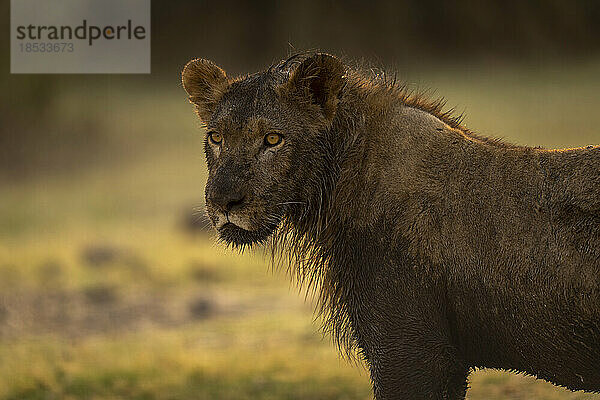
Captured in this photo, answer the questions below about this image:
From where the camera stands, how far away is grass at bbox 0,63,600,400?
10.6m

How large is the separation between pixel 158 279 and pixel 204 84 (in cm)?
1800

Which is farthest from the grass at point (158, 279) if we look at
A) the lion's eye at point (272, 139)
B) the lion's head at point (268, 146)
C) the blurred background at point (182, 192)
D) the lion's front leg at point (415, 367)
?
the lion's front leg at point (415, 367)

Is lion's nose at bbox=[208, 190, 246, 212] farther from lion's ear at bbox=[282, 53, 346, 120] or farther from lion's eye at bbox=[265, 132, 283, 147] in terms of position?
lion's ear at bbox=[282, 53, 346, 120]

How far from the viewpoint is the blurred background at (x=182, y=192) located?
11062 mm

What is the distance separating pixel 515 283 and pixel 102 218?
30.5m

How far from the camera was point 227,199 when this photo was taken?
536 cm

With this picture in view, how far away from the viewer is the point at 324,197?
18.9ft

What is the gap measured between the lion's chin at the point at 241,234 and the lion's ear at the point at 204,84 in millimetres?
913

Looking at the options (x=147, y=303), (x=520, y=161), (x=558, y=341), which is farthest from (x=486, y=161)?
(x=147, y=303)

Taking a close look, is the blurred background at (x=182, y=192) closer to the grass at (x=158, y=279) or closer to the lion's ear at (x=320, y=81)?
the grass at (x=158, y=279)

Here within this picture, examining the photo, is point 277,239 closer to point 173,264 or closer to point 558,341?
point 558,341

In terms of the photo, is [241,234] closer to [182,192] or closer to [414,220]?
[414,220]

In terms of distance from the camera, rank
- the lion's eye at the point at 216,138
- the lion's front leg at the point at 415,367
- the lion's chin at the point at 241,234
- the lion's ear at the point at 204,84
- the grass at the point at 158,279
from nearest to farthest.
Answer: the lion's front leg at the point at 415,367 < the lion's chin at the point at 241,234 < the lion's eye at the point at 216,138 < the lion's ear at the point at 204,84 < the grass at the point at 158,279

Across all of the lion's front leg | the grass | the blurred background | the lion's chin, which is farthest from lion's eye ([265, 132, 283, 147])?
the grass
